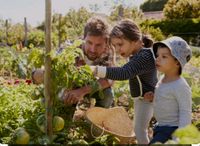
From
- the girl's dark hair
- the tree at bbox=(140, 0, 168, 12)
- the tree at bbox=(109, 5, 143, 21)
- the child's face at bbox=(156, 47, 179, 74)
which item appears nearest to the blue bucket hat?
the child's face at bbox=(156, 47, 179, 74)

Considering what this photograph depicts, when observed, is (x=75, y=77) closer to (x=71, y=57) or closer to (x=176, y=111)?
(x=71, y=57)

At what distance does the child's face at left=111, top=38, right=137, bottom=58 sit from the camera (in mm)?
2777

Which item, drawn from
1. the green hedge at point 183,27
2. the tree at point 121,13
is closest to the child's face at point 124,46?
the tree at point 121,13

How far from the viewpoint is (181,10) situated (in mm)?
20734

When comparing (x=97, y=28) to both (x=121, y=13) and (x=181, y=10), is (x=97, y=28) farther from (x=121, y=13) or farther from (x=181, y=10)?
(x=181, y=10)

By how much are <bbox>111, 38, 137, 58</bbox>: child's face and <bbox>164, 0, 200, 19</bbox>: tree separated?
695 inches

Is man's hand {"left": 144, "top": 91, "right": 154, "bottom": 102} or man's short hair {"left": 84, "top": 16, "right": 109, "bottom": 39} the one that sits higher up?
man's short hair {"left": 84, "top": 16, "right": 109, "bottom": 39}

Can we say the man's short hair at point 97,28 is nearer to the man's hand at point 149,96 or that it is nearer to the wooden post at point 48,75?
the man's hand at point 149,96

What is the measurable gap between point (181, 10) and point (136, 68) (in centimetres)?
1855

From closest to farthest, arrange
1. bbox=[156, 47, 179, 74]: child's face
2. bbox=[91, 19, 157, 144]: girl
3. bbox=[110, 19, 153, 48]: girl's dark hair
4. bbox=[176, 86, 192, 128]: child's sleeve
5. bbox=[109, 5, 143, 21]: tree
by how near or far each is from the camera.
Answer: bbox=[176, 86, 192, 128]: child's sleeve, bbox=[156, 47, 179, 74]: child's face, bbox=[91, 19, 157, 144]: girl, bbox=[110, 19, 153, 48]: girl's dark hair, bbox=[109, 5, 143, 21]: tree

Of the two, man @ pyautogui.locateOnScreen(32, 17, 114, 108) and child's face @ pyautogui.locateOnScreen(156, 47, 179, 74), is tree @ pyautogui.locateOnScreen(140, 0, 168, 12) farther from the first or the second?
child's face @ pyautogui.locateOnScreen(156, 47, 179, 74)

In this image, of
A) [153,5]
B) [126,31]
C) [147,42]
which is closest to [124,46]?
[126,31]

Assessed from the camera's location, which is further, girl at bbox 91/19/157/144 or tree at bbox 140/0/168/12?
tree at bbox 140/0/168/12

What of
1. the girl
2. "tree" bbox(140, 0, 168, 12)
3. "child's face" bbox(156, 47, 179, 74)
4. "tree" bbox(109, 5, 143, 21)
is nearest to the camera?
"child's face" bbox(156, 47, 179, 74)
